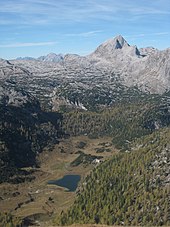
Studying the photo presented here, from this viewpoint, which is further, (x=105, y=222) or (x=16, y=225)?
(x=105, y=222)

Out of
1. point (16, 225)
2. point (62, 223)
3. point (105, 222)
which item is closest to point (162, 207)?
point (105, 222)

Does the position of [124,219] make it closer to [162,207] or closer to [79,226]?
[162,207]

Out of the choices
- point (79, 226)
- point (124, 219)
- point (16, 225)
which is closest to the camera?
point (79, 226)

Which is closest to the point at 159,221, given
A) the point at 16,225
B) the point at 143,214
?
the point at 143,214

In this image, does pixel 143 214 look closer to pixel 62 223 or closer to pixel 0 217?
pixel 62 223

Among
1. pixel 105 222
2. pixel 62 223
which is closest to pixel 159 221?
pixel 105 222

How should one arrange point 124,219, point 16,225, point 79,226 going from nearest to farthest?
point 79,226 → point 16,225 → point 124,219

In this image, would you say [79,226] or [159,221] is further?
[159,221]
